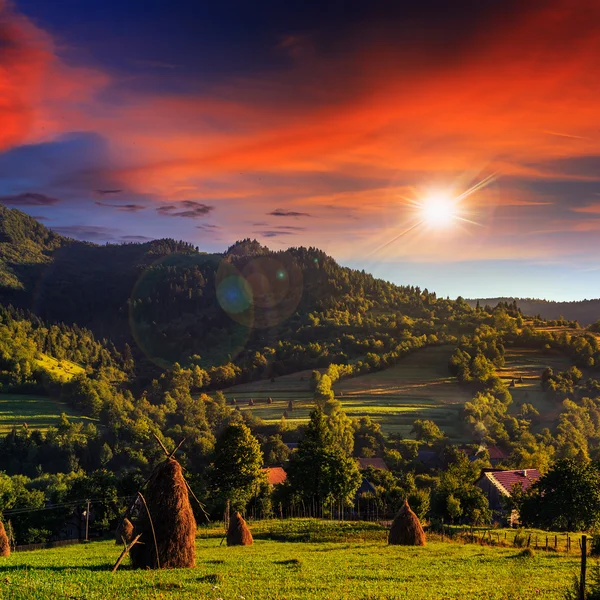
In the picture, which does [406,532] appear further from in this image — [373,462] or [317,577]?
[373,462]

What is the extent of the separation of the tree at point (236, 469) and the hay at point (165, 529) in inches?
1622

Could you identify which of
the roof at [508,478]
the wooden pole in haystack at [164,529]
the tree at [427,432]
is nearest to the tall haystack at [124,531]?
the wooden pole in haystack at [164,529]

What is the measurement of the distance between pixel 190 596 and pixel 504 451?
494 feet

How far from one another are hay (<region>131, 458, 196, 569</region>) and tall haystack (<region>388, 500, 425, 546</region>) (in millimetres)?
20760

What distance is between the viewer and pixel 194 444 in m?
141

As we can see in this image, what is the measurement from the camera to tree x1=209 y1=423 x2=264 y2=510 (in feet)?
220

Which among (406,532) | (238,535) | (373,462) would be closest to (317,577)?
(406,532)

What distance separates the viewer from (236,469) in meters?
67.4

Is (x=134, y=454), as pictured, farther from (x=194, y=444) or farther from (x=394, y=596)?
(x=394, y=596)

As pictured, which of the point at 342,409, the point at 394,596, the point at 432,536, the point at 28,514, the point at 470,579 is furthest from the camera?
the point at 342,409

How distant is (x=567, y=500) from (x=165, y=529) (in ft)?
183

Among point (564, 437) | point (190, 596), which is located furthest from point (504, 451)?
point (190, 596)

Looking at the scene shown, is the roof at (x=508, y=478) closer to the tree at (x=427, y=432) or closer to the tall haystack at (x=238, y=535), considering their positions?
the tree at (x=427, y=432)

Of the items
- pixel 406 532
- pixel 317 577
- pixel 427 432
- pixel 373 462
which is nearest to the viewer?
pixel 317 577
